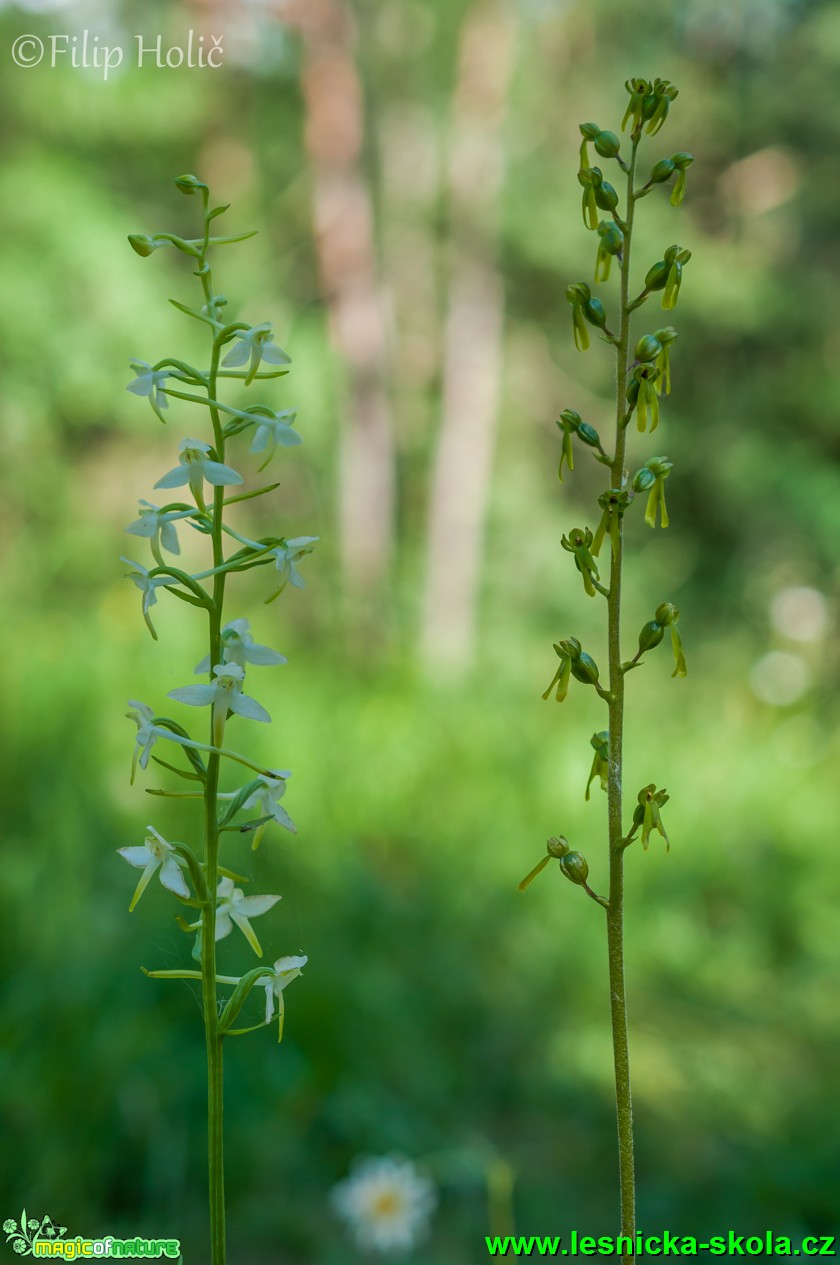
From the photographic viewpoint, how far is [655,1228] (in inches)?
102

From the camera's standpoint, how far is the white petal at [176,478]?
0.73 meters

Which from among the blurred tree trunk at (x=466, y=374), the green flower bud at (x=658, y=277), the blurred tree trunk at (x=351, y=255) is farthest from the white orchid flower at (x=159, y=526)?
the blurred tree trunk at (x=466, y=374)

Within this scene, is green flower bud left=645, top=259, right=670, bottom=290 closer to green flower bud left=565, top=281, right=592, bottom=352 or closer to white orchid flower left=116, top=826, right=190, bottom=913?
green flower bud left=565, top=281, right=592, bottom=352

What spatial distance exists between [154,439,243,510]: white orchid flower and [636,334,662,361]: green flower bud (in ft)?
0.88

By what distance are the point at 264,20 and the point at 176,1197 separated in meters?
9.26

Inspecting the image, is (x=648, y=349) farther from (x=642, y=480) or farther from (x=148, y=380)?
(x=148, y=380)

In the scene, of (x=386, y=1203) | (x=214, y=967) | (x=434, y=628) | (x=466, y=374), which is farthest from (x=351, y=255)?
(x=214, y=967)

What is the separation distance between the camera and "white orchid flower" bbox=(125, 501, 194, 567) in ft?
2.53

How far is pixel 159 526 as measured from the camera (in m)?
0.78

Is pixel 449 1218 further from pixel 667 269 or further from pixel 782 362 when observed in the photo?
pixel 782 362

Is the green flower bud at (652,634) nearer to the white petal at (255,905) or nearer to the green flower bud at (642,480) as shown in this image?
the green flower bud at (642,480)

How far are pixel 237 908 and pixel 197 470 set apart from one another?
0.96 feet

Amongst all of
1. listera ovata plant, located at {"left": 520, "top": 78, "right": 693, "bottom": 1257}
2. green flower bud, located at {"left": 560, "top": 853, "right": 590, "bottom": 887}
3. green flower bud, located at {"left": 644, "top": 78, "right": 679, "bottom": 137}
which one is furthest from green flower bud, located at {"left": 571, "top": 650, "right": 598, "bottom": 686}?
green flower bud, located at {"left": 644, "top": 78, "right": 679, "bottom": 137}

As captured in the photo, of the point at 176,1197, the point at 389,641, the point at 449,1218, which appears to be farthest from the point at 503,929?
the point at 389,641
